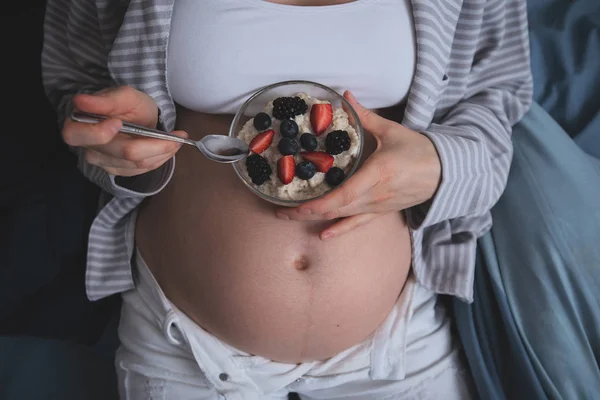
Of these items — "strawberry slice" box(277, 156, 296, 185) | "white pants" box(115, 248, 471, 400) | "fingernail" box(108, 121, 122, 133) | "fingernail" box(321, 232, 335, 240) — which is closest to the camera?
"fingernail" box(108, 121, 122, 133)

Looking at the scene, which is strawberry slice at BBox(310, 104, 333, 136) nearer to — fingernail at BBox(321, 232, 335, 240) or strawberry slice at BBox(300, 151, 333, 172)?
strawberry slice at BBox(300, 151, 333, 172)

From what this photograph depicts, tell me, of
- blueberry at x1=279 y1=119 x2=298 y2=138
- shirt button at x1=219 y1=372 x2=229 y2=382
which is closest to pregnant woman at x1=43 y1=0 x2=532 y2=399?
shirt button at x1=219 y1=372 x2=229 y2=382

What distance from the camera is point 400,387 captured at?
97 cm

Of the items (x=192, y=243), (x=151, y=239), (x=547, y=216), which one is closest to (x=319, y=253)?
(x=192, y=243)

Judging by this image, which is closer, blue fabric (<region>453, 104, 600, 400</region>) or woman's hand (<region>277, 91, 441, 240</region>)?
woman's hand (<region>277, 91, 441, 240</region>)

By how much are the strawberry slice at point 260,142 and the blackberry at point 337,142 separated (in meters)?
0.08

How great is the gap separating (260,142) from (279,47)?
0.17 metres

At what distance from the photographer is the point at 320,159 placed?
75 cm

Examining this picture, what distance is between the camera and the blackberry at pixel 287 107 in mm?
777

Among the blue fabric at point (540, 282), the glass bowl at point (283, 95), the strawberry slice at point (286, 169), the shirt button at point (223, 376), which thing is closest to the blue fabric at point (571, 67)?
the blue fabric at point (540, 282)

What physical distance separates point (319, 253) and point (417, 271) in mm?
219

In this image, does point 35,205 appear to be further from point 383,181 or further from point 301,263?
point 383,181

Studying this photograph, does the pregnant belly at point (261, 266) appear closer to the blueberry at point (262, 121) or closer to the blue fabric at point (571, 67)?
the blueberry at point (262, 121)

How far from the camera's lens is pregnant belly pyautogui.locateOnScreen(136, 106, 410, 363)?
0.88 m
